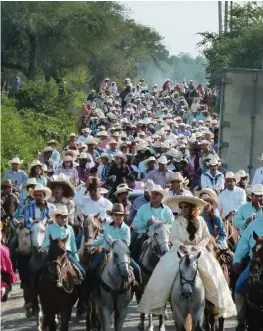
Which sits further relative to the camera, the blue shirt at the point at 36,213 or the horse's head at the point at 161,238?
the blue shirt at the point at 36,213

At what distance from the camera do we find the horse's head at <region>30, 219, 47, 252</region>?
18.5m

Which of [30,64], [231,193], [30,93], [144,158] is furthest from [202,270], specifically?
[30,64]

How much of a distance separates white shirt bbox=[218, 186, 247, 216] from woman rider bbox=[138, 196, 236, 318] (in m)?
6.01

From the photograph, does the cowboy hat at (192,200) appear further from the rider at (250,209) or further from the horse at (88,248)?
the rider at (250,209)

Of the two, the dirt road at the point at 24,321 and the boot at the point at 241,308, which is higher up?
the boot at the point at 241,308

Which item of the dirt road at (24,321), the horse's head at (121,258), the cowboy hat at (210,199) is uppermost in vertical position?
the cowboy hat at (210,199)

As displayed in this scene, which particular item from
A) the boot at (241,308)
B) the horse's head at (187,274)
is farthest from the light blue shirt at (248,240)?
the horse's head at (187,274)

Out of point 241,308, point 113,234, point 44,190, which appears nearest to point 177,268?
point 241,308

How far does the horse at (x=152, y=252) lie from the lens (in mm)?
18297

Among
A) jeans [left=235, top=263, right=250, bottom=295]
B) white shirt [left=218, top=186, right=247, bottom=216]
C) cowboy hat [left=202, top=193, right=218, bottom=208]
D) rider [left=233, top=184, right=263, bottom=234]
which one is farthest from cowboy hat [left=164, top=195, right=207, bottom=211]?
white shirt [left=218, top=186, right=247, bottom=216]

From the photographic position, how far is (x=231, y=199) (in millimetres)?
23234

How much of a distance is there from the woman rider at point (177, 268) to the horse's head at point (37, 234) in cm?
220

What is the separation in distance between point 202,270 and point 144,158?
13.5 metres

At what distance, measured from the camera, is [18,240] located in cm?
1922
